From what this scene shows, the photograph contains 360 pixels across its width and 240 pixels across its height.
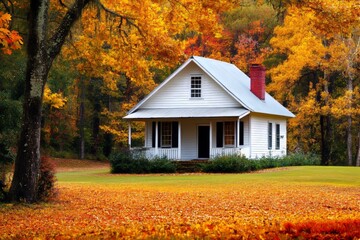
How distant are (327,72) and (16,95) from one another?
23486mm

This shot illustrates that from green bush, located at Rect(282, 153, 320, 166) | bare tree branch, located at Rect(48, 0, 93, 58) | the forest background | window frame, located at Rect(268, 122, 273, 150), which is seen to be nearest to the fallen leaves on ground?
the forest background

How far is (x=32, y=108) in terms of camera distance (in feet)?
50.1

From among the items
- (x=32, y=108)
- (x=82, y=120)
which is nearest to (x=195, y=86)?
(x=82, y=120)

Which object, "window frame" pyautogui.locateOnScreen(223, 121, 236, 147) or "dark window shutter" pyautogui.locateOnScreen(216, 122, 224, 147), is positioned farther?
"dark window shutter" pyautogui.locateOnScreen(216, 122, 224, 147)

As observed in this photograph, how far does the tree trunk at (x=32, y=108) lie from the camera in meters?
15.3

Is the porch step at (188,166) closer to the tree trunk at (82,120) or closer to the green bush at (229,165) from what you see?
the green bush at (229,165)

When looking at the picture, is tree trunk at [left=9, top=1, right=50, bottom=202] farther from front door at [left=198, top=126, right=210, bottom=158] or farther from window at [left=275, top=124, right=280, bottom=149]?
window at [left=275, top=124, right=280, bottom=149]

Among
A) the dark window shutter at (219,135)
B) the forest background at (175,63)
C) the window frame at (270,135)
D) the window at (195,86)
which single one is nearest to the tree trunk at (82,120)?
the forest background at (175,63)

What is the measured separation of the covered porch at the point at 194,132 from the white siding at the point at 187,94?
1.97ft

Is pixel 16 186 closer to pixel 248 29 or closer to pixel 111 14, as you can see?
pixel 111 14

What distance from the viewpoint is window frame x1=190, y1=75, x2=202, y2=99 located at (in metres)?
38.2

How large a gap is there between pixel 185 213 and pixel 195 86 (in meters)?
24.5

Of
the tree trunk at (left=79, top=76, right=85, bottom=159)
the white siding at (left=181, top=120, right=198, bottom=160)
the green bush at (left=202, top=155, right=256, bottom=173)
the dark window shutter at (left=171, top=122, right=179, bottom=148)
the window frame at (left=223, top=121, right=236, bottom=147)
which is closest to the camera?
the green bush at (left=202, top=155, right=256, bottom=173)

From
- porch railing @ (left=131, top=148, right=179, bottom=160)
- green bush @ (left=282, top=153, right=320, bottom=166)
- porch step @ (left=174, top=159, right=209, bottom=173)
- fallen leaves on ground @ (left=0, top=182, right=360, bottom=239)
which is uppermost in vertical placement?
porch railing @ (left=131, top=148, right=179, bottom=160)
